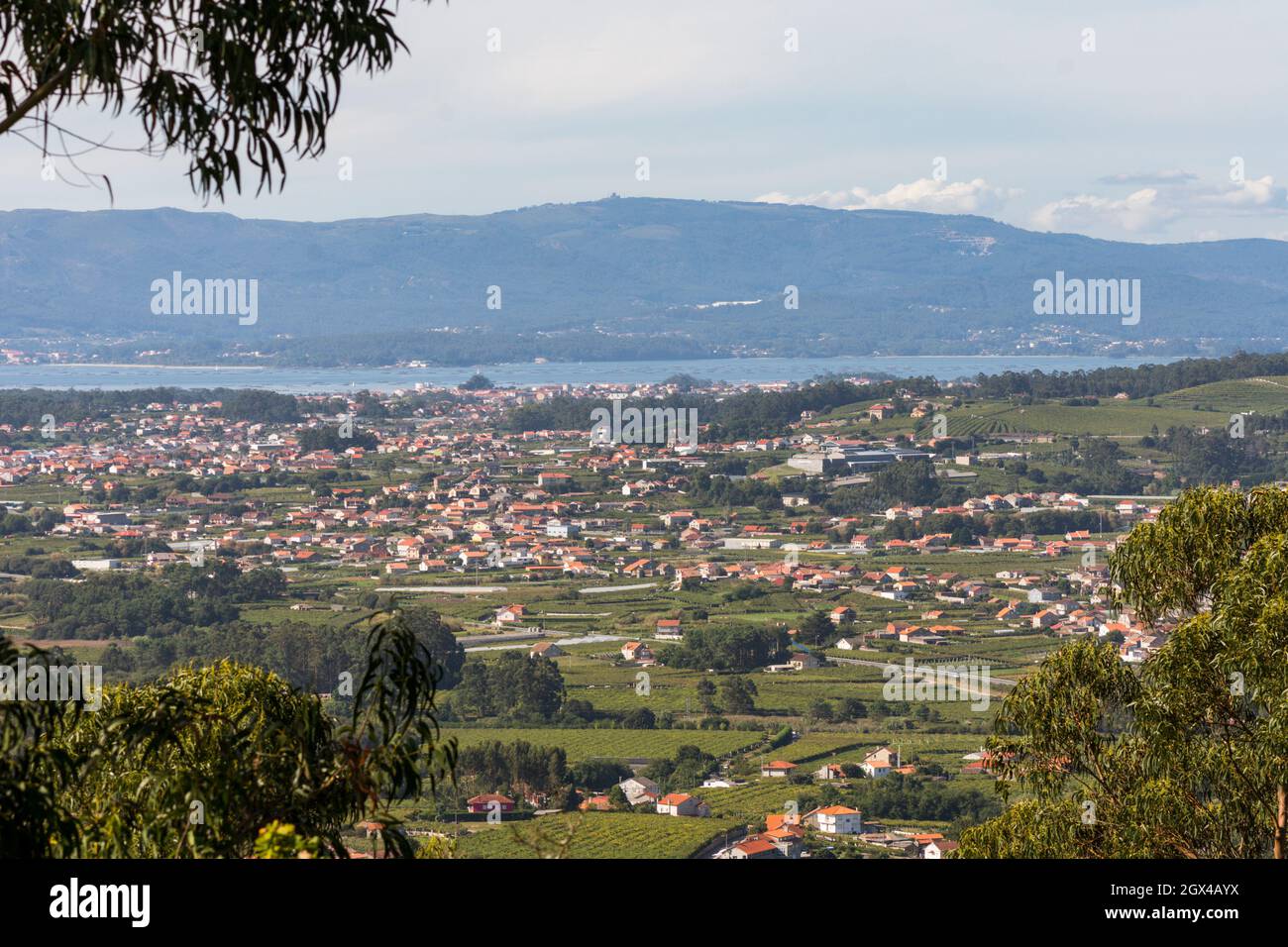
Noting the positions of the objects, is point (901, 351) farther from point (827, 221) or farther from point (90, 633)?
point (90, 633)

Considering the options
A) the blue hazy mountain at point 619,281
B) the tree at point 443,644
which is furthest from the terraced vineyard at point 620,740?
the blue hazy mountain at point 619,281

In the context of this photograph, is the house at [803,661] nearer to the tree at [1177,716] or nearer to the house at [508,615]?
the house at [508,615]

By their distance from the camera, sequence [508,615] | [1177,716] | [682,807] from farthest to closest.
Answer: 1. [508,615]
2. [682,807]
3. [1177,716]

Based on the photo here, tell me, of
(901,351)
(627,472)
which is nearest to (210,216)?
(901,351)

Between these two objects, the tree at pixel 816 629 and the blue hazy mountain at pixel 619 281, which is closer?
the tree at pixel 816 629

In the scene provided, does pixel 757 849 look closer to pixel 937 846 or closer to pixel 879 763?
pixel 937 846

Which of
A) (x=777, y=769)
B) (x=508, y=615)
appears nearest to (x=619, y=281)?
(x=508, y=615)
